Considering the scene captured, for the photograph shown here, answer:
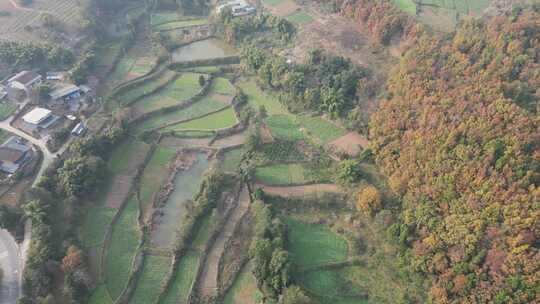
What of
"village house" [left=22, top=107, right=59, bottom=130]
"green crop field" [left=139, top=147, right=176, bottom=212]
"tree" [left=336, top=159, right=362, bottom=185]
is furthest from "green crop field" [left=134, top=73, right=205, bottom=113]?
"tree" [left=336, top=159, right=362, bottom=185]

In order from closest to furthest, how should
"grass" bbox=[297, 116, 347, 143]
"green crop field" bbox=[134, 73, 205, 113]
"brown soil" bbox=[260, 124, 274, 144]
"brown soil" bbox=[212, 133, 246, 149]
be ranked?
"brown soil" bbox=[260, 124, 274, 144] → "grass" bbox=[297, 116, 347, 143] → "brown soil" bbox=[212, 133, 246, 149] → "green crop field" bbox=[134, 73, 205, 113]

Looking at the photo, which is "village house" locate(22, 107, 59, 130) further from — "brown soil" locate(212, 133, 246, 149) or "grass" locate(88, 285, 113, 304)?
"grass" locate(88, 285, 113, 304)

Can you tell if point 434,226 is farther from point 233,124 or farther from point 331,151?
point 233,124

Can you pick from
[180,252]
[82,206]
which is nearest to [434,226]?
[180,252]

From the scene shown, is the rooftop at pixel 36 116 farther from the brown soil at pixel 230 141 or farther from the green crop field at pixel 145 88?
the brown soil at pixel 230 141

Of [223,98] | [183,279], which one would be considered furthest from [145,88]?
[183,279]

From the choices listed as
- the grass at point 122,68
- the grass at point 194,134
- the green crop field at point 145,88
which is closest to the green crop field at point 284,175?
the grass at point 194,134
